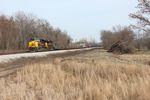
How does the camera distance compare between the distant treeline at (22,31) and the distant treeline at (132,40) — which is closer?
the distant treeline at (132,40)

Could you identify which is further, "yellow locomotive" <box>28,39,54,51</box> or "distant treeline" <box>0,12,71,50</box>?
"distant treeline" <box>0,12,71,50</box>

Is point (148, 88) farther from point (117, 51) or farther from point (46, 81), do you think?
point (117, 51)

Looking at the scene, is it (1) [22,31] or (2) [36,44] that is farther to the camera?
(1) [22,31]

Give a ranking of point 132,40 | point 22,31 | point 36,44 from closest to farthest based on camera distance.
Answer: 1. point 36,44
2. point 132,40
3. point 22,31

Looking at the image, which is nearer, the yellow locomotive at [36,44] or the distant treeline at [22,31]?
the yellow locomotive at [36,44]

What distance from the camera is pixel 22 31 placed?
323 feet

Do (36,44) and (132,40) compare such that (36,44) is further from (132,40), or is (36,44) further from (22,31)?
(22,31)

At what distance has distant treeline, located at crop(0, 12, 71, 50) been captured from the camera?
8062cm

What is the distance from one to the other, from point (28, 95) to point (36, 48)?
47.8m

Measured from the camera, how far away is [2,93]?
9.70 m

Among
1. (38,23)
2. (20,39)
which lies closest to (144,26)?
(20,39)

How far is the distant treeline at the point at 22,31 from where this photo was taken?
80625mm

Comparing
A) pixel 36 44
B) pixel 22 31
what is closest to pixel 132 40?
pixel 36 44

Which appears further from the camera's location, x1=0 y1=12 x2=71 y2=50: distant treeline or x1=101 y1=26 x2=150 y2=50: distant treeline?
x1=0 y1=12 x2=71 y2=50: distant treeline
